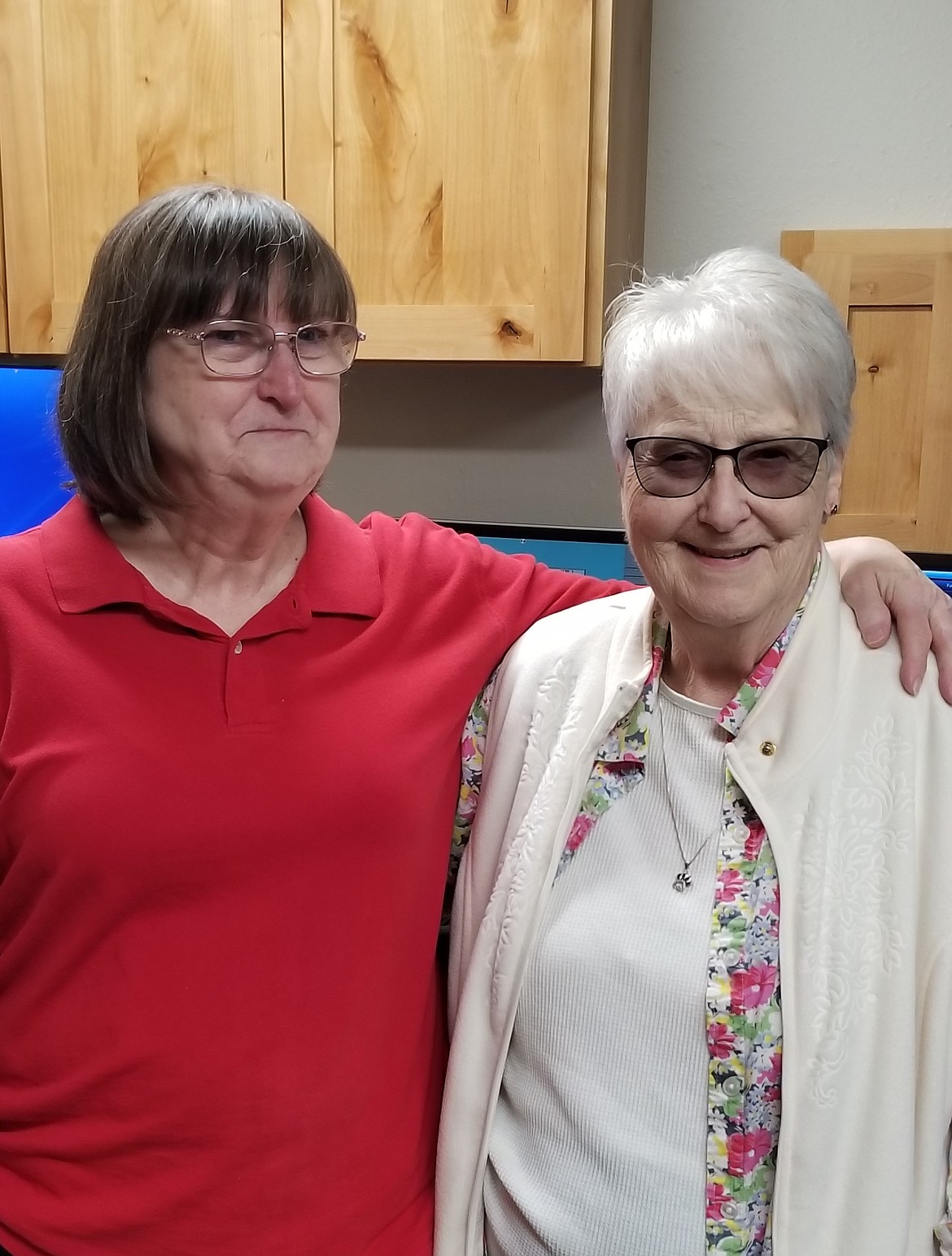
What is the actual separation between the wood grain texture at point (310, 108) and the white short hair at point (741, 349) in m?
0.89

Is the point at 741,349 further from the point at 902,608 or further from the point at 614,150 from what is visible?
the point at 614,150

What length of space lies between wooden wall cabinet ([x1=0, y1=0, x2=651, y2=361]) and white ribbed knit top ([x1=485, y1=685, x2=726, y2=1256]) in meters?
0.89

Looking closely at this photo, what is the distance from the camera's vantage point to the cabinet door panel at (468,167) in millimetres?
1669

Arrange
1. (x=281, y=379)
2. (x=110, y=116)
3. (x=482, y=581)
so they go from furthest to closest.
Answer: (x=110, y=116) < (x=482, y=581) < (x=281, y=379)

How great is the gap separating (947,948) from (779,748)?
0.69 ft

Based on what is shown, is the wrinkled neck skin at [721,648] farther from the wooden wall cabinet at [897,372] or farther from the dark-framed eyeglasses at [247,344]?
the wooden wall cabinet at [897,372]

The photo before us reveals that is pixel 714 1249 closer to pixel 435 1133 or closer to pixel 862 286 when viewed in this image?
pixel 435 1133

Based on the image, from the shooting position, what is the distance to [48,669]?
1.03 meters

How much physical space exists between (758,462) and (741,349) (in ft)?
0.32

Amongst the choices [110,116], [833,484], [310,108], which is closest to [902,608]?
[833,484]

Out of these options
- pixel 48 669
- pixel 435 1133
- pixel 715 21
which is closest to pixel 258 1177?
pixel 435 1133

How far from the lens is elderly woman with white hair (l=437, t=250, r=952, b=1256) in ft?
3.14

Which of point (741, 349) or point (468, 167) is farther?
point (468, 167)

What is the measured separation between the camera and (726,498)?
101cm
